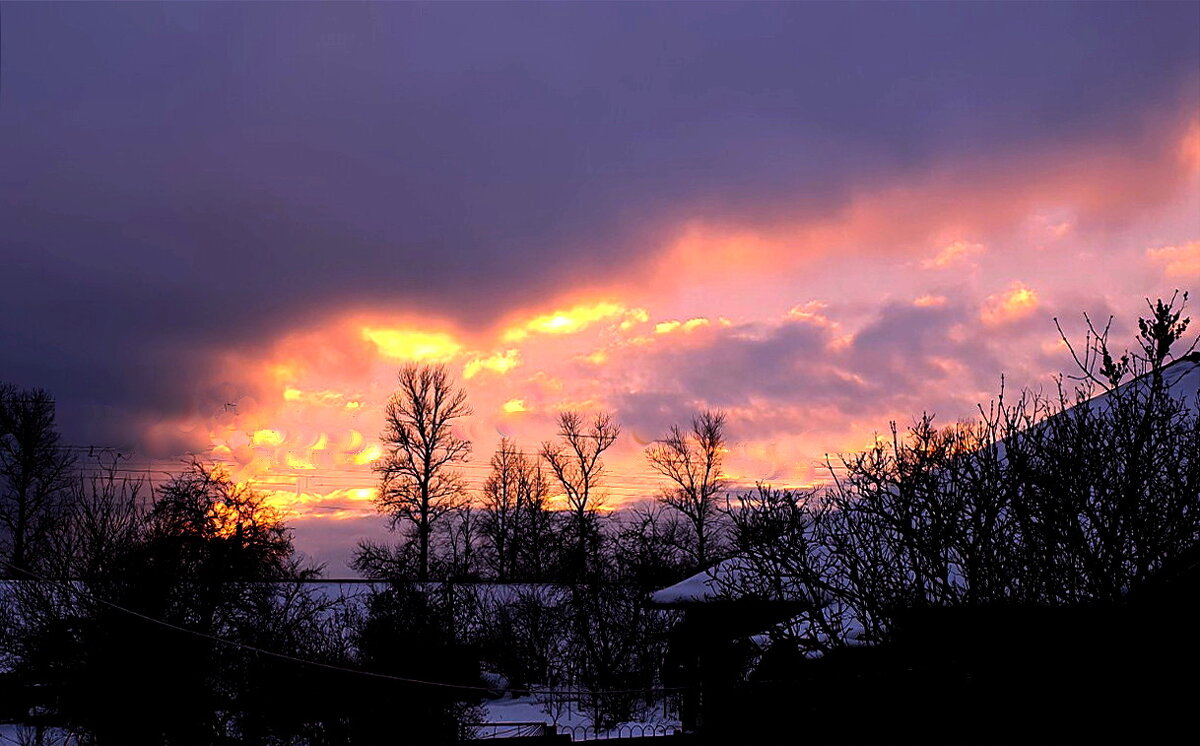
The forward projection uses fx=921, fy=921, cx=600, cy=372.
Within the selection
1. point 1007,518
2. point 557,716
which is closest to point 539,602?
point 557,716

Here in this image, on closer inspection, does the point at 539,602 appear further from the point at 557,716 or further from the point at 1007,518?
the point at 1007,518

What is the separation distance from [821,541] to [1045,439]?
349 centimetres

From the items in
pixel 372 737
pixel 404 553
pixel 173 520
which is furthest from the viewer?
pixel 404 553

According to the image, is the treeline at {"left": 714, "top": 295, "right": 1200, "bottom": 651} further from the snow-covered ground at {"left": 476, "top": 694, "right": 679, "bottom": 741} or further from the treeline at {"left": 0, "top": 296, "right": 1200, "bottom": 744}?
the snow-covered ground at {"left": 476, "top": 694, "right": 679, "bottom": 741}

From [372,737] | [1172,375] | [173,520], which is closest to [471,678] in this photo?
[372,737]

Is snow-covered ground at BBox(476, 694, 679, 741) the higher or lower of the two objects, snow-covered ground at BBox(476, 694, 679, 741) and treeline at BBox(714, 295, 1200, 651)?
the lower

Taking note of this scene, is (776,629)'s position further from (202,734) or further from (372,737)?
(202,734)

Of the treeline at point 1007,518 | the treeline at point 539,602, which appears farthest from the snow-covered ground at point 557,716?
the treeline at point 1007,518

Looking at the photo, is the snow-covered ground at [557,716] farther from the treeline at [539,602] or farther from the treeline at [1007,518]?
Answer: the treeline at [1007,518]

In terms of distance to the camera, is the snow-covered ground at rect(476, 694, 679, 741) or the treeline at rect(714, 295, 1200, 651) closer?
the treeline at rect(714, 295, 1200, 651)

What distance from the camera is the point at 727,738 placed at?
1180 cm

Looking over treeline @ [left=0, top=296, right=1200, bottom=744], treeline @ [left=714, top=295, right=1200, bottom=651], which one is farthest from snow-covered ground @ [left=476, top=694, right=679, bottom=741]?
treeline @ [left=714, top=295, right=1200, bottom=651]

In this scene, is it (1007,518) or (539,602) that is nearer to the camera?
(1007,518)

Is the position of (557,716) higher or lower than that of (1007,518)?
lower
